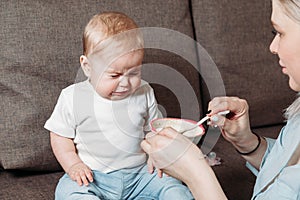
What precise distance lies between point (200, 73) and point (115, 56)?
593mm

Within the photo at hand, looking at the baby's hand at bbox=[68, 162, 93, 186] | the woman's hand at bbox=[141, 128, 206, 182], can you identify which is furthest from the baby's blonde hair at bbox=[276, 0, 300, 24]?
the baby's hand at bbox=[68, 162, 93, 186]

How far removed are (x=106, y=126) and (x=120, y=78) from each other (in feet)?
0.49

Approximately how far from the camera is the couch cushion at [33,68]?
1.73 m

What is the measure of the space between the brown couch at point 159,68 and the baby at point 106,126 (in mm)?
158

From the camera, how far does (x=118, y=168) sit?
5.17 ft

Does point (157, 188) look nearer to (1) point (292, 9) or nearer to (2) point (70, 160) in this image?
(2) point (70, 160)

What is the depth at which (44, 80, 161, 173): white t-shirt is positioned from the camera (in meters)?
1.57

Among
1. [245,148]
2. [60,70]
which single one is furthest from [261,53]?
[60,70]

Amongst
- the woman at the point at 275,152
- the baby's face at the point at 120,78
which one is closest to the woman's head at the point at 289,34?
the woman at the point at 275,152

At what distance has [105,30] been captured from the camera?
4.88 feet

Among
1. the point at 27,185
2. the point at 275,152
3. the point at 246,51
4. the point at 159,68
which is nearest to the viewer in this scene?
the point at 275,152

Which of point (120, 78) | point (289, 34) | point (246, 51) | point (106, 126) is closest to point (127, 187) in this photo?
point (106, 126)

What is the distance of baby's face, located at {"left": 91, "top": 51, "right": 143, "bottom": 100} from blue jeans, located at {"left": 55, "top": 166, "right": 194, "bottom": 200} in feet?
0.72

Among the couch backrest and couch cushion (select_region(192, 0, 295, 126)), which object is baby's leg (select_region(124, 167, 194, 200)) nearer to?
the couch backrest
